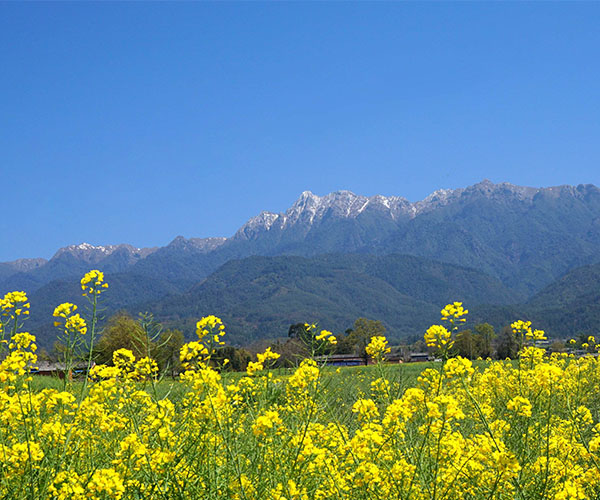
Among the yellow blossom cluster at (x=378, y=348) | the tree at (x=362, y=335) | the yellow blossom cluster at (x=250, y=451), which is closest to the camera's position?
the yellow blossom cluster at (x=250, y=451)

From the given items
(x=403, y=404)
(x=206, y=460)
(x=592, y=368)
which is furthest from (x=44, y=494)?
(x=592, y=368)

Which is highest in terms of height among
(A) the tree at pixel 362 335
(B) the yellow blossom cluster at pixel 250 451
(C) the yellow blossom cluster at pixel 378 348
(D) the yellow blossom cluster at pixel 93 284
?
(D) the yellow blossom cluster at pixel 93 284

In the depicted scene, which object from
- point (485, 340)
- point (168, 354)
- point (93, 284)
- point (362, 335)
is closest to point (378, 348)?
point (168, 354)

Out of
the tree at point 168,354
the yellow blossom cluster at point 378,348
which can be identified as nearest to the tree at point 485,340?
the tree at point 168,354

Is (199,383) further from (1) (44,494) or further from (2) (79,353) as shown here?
(2) (79,353)

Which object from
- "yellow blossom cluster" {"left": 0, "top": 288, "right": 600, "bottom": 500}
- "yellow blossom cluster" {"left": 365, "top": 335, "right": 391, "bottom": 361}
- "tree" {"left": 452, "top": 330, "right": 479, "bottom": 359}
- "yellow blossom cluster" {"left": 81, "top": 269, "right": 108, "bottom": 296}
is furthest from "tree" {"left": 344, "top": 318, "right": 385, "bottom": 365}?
"yellow blossom cluster" {"left": 81, "top": 269, "right": 108, "bottom": 296}

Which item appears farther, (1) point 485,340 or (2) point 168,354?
(1) point 485,340

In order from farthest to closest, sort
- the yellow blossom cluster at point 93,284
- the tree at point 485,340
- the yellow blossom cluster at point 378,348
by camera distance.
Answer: the tree at point 485,340, the yellow blossom cluster at point 378,348, the yellow blossom cluster at point 93,284

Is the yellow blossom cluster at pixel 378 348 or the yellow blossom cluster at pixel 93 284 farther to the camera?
the yellow blossom cluster at pixel 378 348

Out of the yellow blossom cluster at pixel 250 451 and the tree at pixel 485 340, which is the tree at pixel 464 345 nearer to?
the yellow blossom cluster at pixel 250 451

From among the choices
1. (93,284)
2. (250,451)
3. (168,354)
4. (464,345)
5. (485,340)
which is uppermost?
(93,284)

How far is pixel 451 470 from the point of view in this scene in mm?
3910

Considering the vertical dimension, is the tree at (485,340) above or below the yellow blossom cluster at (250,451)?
below

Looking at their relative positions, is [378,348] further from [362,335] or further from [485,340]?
[485,340]
